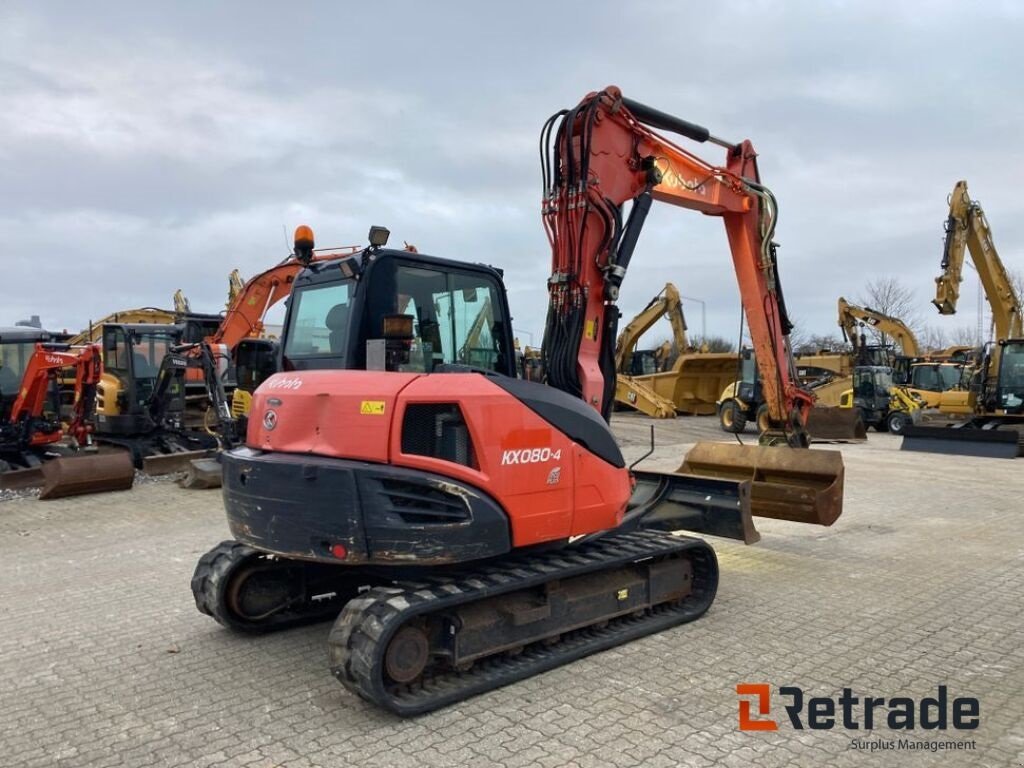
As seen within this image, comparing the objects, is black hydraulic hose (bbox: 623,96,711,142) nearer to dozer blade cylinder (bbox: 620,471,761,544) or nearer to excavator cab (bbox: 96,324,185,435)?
dozer blade cylinder (bbox: 620,471,761,544)

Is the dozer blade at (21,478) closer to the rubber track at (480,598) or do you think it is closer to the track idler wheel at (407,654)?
the rubber track at (480,598)

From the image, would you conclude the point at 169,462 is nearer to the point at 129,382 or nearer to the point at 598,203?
the point at 129,382

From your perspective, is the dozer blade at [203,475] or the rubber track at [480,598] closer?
the rubber track at [480,598]

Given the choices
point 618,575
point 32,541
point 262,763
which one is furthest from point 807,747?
point 32,541

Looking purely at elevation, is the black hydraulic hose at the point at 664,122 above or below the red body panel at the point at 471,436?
above

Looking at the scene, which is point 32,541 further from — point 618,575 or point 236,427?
point 618,575

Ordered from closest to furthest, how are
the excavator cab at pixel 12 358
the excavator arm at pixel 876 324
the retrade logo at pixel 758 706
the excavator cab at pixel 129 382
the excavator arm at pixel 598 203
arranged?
the retrade logo at pixel 758 706
the excavator arm at pixel 598 203
the excavator cab at pixel 12 358
the excavator cab at pixel 129 382
the excavator arm at pixel 876 324

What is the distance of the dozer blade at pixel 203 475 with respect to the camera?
37.8 feet

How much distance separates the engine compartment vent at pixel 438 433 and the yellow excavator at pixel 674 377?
20601mm

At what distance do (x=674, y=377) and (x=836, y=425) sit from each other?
6547 millimetres

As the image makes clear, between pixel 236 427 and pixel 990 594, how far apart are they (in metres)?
9.51

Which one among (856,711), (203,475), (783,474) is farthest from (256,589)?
(203,475)

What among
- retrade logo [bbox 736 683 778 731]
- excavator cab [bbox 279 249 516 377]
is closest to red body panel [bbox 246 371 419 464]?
excavator cab [bbox 279 249 516 377]

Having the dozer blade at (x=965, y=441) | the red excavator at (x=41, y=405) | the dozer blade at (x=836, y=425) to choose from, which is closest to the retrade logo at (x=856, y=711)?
the red excavator at (x=41, y=405)
